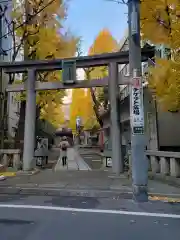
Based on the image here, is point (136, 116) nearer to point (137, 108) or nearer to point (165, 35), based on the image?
point (137, 108)

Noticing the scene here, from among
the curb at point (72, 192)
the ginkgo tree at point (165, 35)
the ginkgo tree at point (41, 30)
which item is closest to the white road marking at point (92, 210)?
the curb at point (72, 192)

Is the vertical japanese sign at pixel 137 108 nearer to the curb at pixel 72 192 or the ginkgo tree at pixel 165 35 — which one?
the curb at pixel 72 192

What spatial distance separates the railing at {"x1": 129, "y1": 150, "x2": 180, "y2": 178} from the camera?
10.8m

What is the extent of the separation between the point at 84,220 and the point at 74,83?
8.67 m

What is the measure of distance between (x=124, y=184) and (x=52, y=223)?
467cm

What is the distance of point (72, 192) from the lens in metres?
8.71

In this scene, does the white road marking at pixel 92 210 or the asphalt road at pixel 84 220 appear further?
the white road marking at pixel 92 210

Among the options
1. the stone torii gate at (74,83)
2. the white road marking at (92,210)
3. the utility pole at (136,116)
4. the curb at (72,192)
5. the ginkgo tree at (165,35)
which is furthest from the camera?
the stone torii gate at (74,83)

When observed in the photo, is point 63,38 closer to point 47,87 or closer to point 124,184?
point 47,87

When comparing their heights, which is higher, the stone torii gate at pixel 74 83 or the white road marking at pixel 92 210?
the stone torii gate at pixel 74 83

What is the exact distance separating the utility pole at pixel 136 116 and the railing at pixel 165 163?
10.6 feet

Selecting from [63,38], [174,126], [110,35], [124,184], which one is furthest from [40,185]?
[110,35]

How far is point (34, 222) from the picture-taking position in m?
5.66

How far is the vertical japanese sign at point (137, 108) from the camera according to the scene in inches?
312
